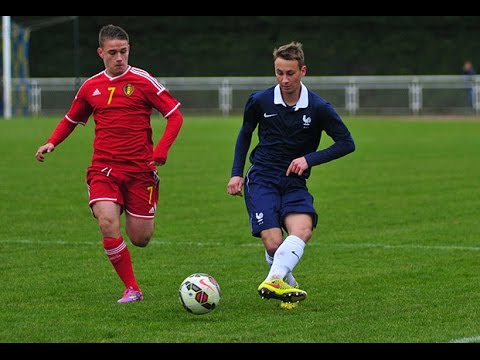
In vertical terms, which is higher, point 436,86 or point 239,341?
point 436,86

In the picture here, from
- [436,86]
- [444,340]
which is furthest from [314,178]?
[436,86]

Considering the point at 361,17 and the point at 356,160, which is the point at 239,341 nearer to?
the point at 356,160

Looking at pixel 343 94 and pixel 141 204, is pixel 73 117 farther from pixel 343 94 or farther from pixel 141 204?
pixel 343 94

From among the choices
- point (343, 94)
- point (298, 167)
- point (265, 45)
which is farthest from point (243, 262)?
point (265, 45)

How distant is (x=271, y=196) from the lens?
335 inches

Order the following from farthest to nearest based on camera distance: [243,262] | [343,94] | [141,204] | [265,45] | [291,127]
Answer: [265,45] → [343,94] → [243,262] → [141,204] → [291,127]

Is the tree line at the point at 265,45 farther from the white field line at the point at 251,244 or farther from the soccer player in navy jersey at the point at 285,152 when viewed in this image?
the soccer player in navy jersey at the point at 285,152

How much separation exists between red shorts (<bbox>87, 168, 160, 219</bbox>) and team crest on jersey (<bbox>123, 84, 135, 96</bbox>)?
2.00ft

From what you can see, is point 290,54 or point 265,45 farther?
point 265,45

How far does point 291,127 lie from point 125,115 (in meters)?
1.26

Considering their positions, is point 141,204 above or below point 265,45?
below

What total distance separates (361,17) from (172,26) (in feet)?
29.9

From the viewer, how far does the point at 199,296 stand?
26.0 ft

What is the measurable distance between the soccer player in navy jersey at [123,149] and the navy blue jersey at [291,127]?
2.24 feet
